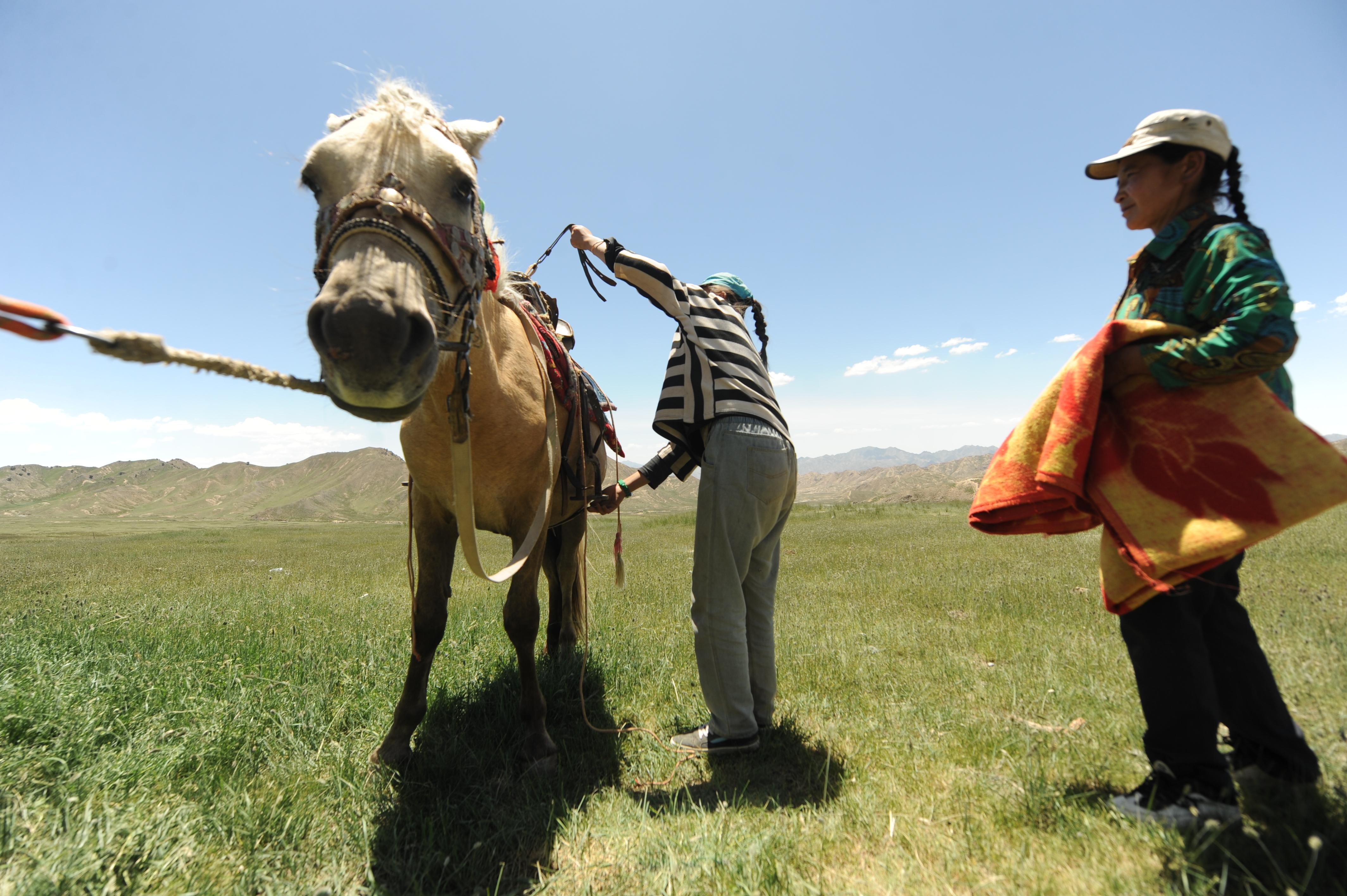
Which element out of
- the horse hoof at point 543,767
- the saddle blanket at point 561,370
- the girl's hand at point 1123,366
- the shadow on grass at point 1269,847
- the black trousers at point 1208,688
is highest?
the saddle blanket at point 561,370

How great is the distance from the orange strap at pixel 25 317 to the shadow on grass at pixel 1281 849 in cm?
333

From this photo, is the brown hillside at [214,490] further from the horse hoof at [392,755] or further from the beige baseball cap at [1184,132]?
the beige baseball cap at [1184,132]

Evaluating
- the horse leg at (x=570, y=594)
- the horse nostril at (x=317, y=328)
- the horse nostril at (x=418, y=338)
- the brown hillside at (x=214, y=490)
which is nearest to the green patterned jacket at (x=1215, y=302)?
the horse nostril at (x=418, y=338)

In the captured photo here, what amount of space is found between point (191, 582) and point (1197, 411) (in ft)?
43.4

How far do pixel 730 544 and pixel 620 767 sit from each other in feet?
4.38

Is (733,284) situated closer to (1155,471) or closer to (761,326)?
(761,326)

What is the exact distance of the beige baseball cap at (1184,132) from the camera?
181 cm

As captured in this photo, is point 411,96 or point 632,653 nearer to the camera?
point 411,96

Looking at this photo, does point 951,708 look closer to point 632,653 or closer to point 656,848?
point 656,848

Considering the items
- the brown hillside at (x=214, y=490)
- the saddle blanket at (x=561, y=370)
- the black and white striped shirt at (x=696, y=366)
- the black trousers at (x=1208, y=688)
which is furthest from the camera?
the brown hillside at (x=214, y=490)

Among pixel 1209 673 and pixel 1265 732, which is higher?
pixel 1209 673

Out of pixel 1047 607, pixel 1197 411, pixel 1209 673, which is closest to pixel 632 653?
pixel 1209 673

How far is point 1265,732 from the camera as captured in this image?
1.92 m

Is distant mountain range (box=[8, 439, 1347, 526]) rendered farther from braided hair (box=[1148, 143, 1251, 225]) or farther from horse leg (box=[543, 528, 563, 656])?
braided hair (box=[1148, 143, 1251, 225])
